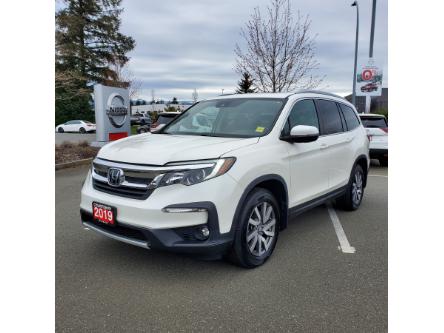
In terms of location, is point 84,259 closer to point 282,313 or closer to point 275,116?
point 282,313

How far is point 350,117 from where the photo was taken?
565 cm

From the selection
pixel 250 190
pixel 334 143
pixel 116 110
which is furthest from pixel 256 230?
pixel 116 110

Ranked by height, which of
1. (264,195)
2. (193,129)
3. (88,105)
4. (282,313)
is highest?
(88,105)

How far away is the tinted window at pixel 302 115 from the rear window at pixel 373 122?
6.87m

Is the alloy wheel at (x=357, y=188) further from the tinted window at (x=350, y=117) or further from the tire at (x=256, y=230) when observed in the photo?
the tire at (x=256, y=230)

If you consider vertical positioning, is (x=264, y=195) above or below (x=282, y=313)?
above

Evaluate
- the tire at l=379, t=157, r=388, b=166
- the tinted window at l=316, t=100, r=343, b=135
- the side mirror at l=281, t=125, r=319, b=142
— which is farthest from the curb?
the tire at l=379, t=157, r=388, b=166

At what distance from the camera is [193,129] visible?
170 inches

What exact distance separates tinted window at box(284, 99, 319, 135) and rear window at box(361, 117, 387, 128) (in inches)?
271

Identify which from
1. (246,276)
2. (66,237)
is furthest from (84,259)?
(246,276)

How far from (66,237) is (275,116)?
294cm

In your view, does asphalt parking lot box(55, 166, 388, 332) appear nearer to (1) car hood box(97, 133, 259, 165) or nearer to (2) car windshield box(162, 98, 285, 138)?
(1) car hood box(97, 133, 259, 165)

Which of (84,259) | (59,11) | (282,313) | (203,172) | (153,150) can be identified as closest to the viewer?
(282,313)

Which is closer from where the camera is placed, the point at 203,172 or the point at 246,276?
the point at 203,172
